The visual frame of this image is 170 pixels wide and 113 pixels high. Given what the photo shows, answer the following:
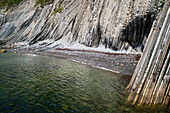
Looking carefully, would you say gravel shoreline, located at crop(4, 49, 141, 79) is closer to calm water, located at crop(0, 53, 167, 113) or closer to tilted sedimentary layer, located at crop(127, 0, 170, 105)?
calm water, located at crop(0, 53, 167, 113)

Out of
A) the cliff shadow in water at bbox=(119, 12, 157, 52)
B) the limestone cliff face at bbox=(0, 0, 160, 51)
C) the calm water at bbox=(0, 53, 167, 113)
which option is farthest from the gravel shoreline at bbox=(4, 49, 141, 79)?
the calm water at bbox=(0, 53, 167, 113)

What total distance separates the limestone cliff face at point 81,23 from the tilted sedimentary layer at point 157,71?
38.9 feet

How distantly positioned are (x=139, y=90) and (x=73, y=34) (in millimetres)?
29247

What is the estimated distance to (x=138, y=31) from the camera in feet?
74.6

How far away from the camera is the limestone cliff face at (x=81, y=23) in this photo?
22.6m

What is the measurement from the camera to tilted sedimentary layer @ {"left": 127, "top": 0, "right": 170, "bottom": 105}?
9.54 meters

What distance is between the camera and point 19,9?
179ft

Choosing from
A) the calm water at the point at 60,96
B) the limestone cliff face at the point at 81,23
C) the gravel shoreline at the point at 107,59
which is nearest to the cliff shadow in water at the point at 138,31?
the limestone cliff face at the point at 81,23

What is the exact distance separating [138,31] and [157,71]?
14.6 metres

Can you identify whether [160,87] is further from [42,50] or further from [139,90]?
[42,50]

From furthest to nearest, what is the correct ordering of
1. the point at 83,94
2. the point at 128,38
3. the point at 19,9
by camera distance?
1. the point at 19,9
2. the point at 128,38
3. the point at 83,94

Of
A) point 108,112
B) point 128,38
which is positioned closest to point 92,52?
point 128,38

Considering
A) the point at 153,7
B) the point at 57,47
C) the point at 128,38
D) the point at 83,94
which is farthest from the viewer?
the point at 57,47

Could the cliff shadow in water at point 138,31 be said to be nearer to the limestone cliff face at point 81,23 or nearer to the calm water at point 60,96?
the limestone cliff face at point 81,23
